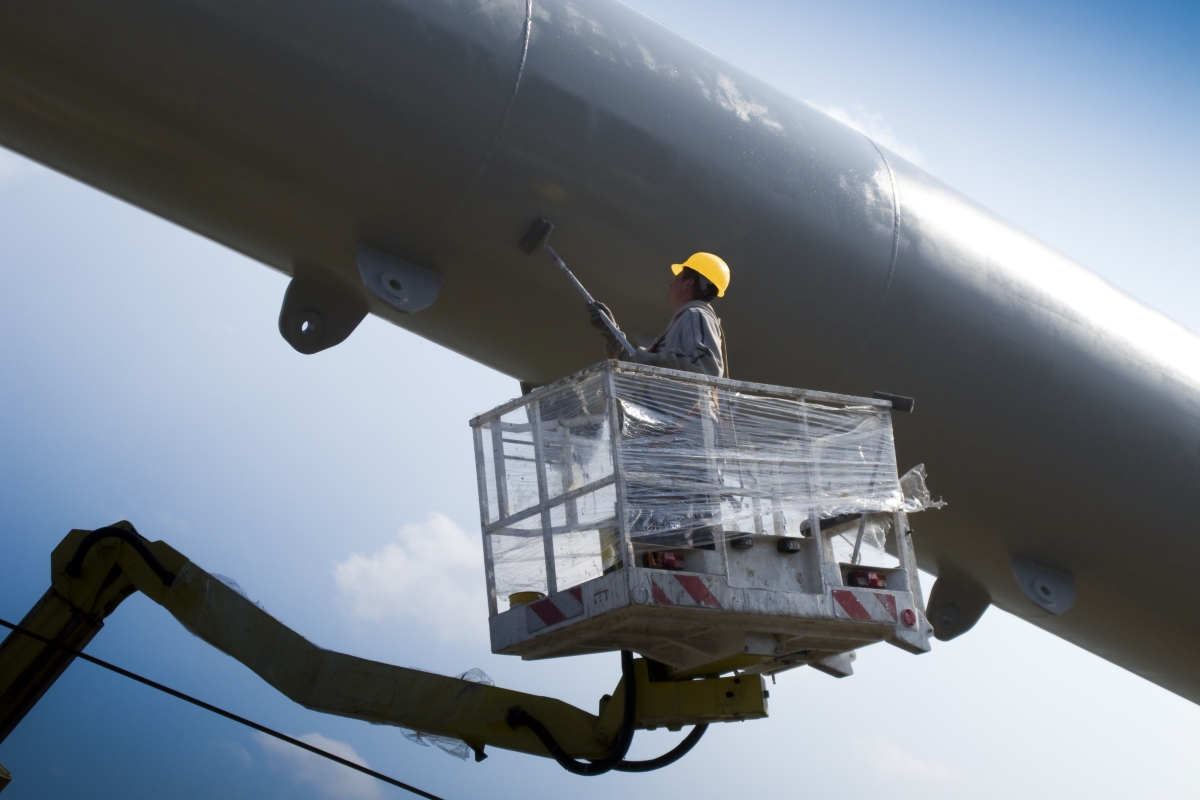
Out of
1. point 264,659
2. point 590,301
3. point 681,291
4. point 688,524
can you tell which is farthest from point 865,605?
point 264,659

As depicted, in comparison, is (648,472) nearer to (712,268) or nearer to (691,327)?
(691,327)


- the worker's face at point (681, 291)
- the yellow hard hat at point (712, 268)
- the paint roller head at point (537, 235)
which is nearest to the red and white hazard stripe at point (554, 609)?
the worker's face at point (681, 291)

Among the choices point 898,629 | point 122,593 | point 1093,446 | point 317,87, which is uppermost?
point 1093,446

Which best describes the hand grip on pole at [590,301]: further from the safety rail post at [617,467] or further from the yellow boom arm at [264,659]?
the yellow boom arm at [264,659]

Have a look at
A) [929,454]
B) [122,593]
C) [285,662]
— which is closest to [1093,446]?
[929,454]

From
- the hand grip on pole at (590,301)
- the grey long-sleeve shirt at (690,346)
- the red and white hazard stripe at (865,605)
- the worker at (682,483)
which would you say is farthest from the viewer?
the hand grip on pole at (590,301)

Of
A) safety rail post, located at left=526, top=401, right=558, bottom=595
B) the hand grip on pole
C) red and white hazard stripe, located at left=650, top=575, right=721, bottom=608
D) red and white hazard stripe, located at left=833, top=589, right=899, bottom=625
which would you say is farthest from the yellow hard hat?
red and white hazard stripe, located at left=650, top=575, right=721, bottom=608

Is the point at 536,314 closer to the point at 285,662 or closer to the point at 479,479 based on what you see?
the point at 479,479

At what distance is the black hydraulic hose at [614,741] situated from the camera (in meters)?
5.21

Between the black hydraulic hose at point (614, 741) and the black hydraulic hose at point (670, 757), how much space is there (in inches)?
4.8

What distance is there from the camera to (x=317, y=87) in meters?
5.27

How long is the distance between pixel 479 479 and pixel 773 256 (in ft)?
6.78

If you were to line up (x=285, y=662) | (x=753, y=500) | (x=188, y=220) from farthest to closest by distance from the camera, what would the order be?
1. (x=188, y=220)
2. (x=285, y=662)
3. (x=753, y=500)

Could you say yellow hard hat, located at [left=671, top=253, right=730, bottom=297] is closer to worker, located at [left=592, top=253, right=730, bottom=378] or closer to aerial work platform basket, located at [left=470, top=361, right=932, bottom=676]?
worker, located at [left=592, top=253, right=730, bottom=378]
